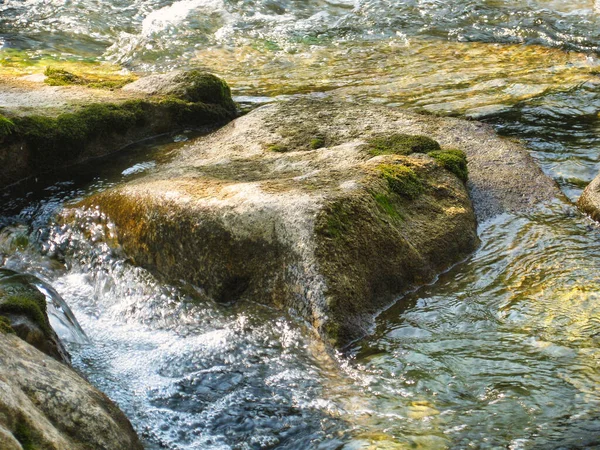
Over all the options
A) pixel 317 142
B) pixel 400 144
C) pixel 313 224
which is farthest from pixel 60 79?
pixel 313 224

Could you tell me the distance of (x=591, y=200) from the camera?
6.72 m

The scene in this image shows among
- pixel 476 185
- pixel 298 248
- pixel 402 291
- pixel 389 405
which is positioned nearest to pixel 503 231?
pixel 476 185

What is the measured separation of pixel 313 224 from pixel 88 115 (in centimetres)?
434

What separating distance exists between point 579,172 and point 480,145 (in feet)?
3.75

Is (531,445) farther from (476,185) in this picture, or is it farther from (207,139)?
(207,139)

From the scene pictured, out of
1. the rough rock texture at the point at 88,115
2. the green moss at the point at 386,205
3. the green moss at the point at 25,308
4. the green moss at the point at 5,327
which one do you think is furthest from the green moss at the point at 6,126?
the green moss at the point at 386,205

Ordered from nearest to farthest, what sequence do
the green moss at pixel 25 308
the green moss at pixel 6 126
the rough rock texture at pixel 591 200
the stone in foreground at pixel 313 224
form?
1. the green moss at pixel 25 308
2. the stone in foreground at pixel 313 224
3. the rough rock texture at pixel 591 200
4. the green moss at pixel 6 126

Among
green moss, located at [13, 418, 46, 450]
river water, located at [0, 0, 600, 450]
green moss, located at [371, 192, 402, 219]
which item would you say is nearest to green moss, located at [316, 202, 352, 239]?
green moss, located at [371, 192, 402, 219]

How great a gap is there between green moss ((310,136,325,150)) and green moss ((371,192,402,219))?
1959mm

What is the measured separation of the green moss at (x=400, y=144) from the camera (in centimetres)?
712

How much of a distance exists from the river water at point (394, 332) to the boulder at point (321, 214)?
0.67 feet

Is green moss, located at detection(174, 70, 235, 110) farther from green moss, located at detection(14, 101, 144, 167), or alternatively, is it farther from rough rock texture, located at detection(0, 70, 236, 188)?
green moss, located at detection(14, 101, 144, 167)

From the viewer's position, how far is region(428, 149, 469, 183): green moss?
701 centimetres

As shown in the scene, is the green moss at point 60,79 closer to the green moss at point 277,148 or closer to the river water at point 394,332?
the river water at point 394,332
